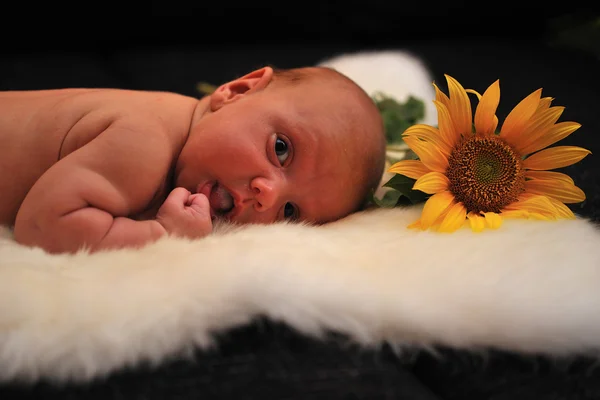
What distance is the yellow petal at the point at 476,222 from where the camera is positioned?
37.0 inches

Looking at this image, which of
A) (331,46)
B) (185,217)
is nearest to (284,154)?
(185,217)

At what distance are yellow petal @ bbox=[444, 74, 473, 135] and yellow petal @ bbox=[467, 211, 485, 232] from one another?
0.48 feet

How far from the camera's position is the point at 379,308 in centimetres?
74

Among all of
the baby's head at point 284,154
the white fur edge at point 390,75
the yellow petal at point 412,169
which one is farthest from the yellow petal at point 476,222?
the white fur edge at point 390,75

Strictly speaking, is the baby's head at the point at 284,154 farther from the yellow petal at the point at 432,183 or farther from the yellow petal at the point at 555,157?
the yellow petal at the point at 555,157

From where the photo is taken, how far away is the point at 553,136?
3.23 ft

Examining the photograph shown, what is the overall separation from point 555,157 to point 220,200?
1.90ft

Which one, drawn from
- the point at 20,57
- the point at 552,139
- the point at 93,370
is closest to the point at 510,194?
the point at 552,139

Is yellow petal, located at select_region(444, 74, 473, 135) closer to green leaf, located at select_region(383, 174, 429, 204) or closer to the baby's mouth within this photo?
green leaf, located at select_region(383, 174, 429, 204)

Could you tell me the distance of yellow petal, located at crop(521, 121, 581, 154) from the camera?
0.97 metres

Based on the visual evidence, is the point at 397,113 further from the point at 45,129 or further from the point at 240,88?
the point at 45,129

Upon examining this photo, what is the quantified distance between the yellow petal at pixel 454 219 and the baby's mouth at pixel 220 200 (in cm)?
37

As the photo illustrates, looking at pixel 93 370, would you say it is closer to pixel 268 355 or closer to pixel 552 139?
pixel 268 355

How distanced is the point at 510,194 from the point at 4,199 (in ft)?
2.88
